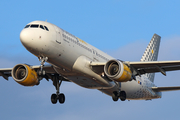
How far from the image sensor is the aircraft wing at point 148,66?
126ft

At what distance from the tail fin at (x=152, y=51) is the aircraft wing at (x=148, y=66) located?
1434 cm

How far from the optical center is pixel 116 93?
141 ft

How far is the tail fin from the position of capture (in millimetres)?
57188

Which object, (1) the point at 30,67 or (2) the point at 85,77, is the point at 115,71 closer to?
(2) the point at 85,77

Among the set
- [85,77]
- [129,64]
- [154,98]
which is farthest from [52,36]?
[154,98]

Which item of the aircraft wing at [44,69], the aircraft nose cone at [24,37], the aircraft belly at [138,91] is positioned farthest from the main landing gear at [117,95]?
the aircraft nose cone at [24,37]

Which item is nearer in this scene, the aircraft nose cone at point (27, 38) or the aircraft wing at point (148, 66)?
the aircraft nose cone at point (27, 38)

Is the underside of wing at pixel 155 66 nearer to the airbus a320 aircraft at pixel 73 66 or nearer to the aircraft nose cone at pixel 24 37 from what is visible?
the airbus a320 aircraft at pixel 73 66

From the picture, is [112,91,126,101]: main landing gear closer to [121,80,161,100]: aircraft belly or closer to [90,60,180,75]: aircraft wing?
[121,80,161,100]: aircraft belly

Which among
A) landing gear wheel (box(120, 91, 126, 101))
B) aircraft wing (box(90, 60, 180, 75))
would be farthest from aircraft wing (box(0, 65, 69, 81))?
landing gear wheel (box(120, 91, 126, 101))

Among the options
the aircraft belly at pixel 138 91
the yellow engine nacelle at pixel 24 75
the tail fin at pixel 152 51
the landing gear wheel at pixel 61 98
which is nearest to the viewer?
the yellow engine nacelle at pixel 24 75

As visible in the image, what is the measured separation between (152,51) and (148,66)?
2043cm

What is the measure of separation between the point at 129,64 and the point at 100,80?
3.64 m

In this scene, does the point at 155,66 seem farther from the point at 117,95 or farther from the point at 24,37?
the point at 24,37
